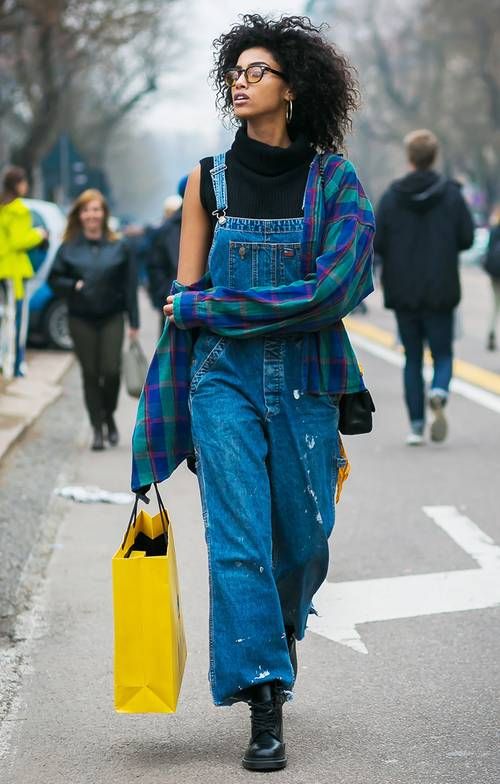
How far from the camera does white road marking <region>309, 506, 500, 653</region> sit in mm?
5719

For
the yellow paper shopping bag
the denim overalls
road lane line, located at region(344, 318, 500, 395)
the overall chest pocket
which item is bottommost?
road lane line, located at region(344, 318, 500, 395)

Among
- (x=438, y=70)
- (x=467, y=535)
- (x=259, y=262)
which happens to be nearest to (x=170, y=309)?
(x=259, y=262)

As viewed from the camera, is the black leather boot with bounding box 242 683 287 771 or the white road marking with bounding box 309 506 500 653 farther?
the white road marking with bounding box 309 506 500 653

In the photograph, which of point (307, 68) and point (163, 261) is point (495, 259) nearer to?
point (163, 261)

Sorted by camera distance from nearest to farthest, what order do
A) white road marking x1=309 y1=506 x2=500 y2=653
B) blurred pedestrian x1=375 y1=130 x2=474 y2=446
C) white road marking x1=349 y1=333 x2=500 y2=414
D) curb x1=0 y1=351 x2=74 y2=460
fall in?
white road marking x1=309 y1=506 x2=500 y2=653 → blurred pedestrian x1=375 y1=130 x2=474 y2=446 → curb x1=0 y1=351 x2=74 y2=460 → white road marking x1=349 y1=333 x2=500 y2=414

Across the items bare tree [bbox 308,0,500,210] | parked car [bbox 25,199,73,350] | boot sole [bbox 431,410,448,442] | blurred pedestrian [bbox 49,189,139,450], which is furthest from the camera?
bare tree [bbox 308,0,500,210]

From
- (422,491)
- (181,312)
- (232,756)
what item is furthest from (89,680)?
(422,491)

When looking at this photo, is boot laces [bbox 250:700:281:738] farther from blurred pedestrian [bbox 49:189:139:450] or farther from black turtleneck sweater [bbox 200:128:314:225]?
blurred pedestrian [bbox 49:189:139:450]

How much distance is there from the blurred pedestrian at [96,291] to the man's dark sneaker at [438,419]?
2.07 metres

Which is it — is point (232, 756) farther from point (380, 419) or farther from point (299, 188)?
point (380, 419)

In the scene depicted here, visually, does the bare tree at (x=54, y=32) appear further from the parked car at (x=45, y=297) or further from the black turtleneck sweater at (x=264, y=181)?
the black turtleneck sweater at (x=264, y=181)

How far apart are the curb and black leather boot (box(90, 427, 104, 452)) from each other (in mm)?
531

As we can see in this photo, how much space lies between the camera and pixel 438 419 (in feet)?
33.8

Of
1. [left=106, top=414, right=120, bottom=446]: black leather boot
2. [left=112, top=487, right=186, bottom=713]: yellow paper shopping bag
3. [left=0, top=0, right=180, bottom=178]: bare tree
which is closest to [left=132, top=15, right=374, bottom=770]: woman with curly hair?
[left=112, top=487, right=186, bottom=713]: yellow paper shopping bag
